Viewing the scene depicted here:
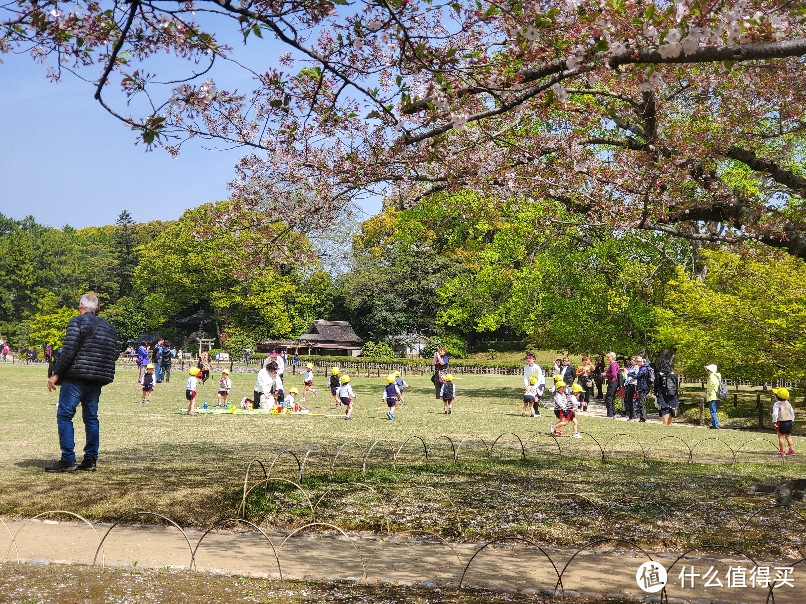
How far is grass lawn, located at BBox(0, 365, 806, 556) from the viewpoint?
7.14 m

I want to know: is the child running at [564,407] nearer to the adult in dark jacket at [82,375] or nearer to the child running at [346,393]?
the child running at [346,393]

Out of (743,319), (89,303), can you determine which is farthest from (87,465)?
(743,319)

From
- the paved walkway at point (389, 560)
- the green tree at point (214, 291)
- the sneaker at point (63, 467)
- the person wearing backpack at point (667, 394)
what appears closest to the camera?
the paved walkway at point (389, 560)

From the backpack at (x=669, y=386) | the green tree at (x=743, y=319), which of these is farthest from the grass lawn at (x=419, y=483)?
the backpack at (x=669, y=386)

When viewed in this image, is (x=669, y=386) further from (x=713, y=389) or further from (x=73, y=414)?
(x=73, y=414)

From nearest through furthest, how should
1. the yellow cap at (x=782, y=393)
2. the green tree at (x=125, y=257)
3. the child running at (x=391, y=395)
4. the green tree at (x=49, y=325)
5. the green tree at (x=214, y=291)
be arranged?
the yellow cap at (x=782, y=393) < the child running at (x=391, y=395) < the green tree at (x=49, y=325) < the green tree at (x=214, y=291) < the green tree at (x=125, y=257)

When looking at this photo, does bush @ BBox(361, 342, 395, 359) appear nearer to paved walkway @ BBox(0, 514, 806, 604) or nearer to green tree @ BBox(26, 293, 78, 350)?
green tree @ BBox(26, 293, 78, 350)

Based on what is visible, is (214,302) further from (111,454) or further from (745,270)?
(111,454)

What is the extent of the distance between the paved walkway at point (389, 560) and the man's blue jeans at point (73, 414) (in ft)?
7.25

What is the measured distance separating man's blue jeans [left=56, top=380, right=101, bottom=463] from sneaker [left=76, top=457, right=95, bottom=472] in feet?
0.12

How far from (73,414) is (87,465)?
0.67 m

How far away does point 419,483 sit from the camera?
890cm

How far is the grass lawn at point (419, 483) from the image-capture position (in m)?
7.14

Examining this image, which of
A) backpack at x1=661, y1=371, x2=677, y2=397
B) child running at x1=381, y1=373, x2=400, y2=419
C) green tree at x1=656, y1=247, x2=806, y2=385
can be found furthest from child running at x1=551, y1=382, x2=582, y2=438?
backpack at x1=661, y1=371, x2=677, y2=397
